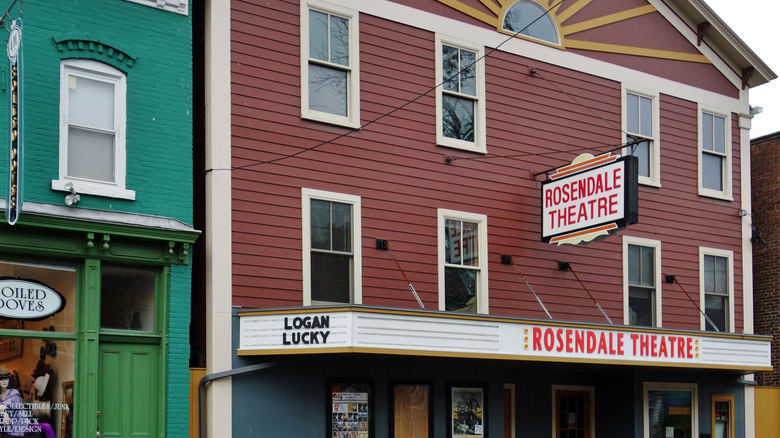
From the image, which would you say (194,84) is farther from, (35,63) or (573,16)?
(573,16)

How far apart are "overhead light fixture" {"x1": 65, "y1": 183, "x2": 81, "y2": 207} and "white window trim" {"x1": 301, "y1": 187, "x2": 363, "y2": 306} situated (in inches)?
153

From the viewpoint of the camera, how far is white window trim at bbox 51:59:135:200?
1454 cm

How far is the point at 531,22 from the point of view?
20.8 metres

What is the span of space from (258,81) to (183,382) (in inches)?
194

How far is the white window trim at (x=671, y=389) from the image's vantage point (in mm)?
21250

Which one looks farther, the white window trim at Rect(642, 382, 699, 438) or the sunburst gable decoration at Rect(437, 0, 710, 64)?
the white window trim at Rect(642, 382, 699, 438)

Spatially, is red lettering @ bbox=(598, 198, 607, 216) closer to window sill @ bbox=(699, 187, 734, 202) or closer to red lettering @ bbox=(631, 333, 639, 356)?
red lettering @ bbox=(631, 333, 639, 356)

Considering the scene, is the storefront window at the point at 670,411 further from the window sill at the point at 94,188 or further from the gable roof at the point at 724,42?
the window sill at the point at 94,188

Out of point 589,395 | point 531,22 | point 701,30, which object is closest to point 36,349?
point 531,22

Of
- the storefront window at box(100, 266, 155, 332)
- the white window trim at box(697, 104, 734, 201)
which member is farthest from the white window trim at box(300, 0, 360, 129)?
the white window trim at box(697, 104, 734, 201)

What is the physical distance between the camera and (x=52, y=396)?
46.7 feet

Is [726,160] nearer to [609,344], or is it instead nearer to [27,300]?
[609,344]

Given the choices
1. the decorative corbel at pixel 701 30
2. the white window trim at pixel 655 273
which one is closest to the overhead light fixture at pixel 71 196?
the white window trim at pixel 655 273

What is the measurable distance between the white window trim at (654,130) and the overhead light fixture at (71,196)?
11.7 metres
